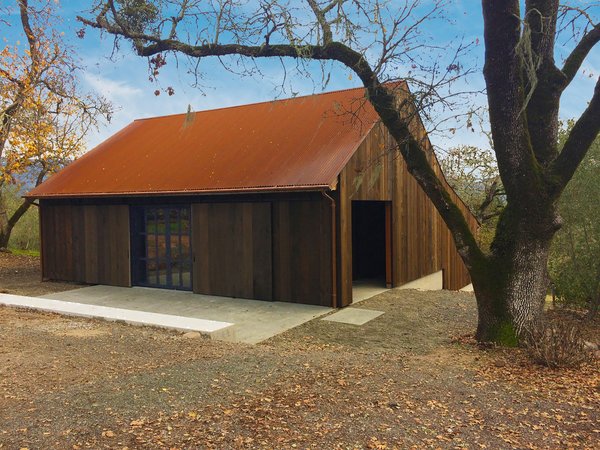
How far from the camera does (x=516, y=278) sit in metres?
6.27

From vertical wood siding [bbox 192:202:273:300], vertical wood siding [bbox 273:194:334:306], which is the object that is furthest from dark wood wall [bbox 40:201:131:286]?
vertical wood siding [bbox 273:194:334:306]

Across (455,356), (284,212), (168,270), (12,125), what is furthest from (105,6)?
(12,125)

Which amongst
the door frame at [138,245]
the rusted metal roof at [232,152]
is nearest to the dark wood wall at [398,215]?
the rusted metal roof at [232,152]

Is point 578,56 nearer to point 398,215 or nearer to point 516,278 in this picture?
point 516,278

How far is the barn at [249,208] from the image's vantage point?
979 cm

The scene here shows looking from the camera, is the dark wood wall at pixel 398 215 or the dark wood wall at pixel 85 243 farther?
the dark wood wall at pixel 85 243

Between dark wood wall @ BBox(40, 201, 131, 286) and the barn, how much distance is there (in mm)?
37

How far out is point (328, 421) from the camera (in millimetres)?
3945

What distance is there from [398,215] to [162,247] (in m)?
6.04

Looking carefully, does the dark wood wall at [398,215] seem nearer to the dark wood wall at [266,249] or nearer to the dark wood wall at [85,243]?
the dark wood wall at [266,249]

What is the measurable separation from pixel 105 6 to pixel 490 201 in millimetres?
18108

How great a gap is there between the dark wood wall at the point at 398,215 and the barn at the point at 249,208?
4 centimetres

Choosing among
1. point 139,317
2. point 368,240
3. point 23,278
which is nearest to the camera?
point 139,317

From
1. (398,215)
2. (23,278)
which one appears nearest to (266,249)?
(398,215)
